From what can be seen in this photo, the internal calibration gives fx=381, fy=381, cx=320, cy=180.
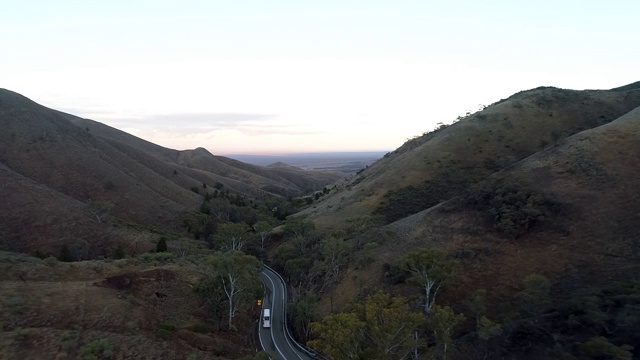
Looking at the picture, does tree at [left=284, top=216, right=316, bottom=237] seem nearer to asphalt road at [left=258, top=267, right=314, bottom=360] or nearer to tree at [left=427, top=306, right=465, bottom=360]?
asphalt road at [left=258, top=267, right=314, bottom=360]

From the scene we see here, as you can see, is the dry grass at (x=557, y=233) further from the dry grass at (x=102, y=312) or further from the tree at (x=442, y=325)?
the dry grass at (x=102, y=312)

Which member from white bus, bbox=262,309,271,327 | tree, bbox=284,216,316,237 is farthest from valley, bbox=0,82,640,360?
white bus, bbox=262,309,271,327

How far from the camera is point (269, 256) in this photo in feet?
202

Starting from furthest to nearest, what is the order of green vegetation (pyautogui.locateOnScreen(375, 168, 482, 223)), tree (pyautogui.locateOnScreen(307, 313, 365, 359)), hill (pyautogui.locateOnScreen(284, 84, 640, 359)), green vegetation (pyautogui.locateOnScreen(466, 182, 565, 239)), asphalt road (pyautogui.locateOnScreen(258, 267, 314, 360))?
green vegetation (pyautogui.locateOnScreen(375, 168, 482, 223))
green vegetation (pyautogui.locateOnScreen(466, 182, 565, 239))
asphalt road (pyautogui.locateOnScreen(258, 267, 314, 360))
hill (pyautogui.locateOnScreen(284, 84, 640, 359))
tree (pyautogui.locateOnScreen(307, 313, 365, 359))

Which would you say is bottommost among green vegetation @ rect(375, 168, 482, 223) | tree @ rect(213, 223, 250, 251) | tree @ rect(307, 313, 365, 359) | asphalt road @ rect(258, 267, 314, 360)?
asphalt road @ rect(258, 267, 314, 360)

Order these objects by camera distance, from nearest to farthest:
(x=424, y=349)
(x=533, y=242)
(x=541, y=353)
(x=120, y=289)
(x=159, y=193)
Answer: (x=541, y=353), (x=424, y=349), (x=120, y=289), (x=533, y=242), (x=159, y=193)

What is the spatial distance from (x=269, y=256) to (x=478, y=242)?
3396 centimetres

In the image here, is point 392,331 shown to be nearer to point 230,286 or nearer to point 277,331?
point 277,331

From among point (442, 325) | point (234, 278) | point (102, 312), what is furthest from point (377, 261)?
point (102, 312)

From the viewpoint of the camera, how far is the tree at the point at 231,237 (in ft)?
185

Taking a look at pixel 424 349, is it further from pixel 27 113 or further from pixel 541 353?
pixel 27 113

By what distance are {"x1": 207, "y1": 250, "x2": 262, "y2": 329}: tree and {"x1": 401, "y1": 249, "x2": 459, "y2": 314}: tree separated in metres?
14.6

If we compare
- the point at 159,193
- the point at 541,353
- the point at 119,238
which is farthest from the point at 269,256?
the point at 541,353

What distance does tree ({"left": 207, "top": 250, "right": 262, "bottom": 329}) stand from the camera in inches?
1332
